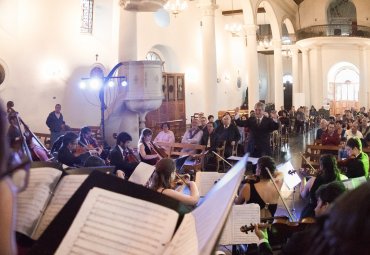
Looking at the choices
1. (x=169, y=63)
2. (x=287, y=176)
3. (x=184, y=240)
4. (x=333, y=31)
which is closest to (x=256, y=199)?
(x=287, y=176)

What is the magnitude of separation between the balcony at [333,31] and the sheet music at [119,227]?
2792 cm

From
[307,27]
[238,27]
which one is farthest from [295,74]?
[238,27]

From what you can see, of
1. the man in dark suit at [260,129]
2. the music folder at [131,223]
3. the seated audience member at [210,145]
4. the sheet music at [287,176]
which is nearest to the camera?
the music folder at [131,223]

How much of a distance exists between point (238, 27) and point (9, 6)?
12.7m

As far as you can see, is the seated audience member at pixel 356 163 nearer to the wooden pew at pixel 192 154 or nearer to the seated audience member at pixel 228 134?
the wooden pew at pixel 192 154

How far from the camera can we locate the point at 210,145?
10070mm

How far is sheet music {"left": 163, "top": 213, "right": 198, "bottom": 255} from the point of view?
52.6 inches

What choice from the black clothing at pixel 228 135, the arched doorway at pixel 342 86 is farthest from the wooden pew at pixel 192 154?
the arched doorway at pixel 342 86

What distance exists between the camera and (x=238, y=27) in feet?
72.2

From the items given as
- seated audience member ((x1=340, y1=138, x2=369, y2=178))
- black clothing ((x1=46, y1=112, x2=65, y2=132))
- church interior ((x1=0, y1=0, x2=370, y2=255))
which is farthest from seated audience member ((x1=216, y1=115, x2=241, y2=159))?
black clothing ((x1=46, y1=112, x2=65, y2=132))

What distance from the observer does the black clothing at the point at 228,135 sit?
32.4 feet

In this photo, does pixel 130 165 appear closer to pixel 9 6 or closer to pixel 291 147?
Result: pixel 9 6

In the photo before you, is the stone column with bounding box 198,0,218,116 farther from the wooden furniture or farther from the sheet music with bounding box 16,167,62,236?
the sheet music with bounding box 16,167,62,236

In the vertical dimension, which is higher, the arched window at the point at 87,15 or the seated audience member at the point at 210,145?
the arched window at the point at 87,15
